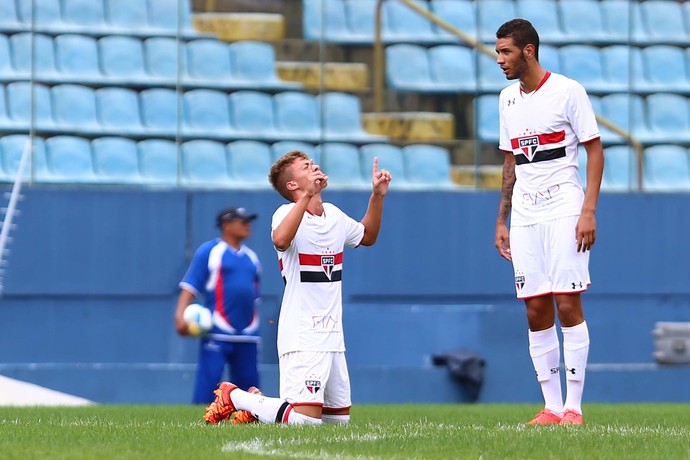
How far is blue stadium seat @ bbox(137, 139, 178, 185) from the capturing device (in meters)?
13.3

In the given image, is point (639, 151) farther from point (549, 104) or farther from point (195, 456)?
point (195, 456)

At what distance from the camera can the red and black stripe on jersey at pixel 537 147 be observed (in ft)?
22.2

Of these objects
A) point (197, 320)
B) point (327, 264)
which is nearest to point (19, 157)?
point (197, 320)

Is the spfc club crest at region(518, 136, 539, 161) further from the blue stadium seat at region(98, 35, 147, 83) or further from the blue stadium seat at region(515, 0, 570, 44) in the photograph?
the blue stadium seat at region(515, 0, 570, 44)

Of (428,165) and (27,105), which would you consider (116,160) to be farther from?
(428,165)

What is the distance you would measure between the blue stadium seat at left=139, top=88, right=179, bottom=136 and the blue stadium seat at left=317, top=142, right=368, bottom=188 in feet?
4.74

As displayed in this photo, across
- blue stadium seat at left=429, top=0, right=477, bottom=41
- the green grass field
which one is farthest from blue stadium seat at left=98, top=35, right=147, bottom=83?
the green grass field

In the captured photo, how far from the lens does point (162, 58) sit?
45.4 ft

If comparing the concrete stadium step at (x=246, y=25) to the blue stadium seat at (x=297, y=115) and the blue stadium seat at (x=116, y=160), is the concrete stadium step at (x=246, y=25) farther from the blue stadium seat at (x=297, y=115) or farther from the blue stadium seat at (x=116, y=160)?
the blue stadium seat at (x=116, y=160)

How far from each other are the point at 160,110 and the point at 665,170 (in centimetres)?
521

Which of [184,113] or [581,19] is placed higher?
[581,19]

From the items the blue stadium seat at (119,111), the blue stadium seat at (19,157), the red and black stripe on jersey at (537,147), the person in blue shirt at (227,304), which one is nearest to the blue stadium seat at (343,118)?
the blue stadium seat at (119,111)

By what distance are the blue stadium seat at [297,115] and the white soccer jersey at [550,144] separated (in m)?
6.99

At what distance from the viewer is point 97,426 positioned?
6.68 m
